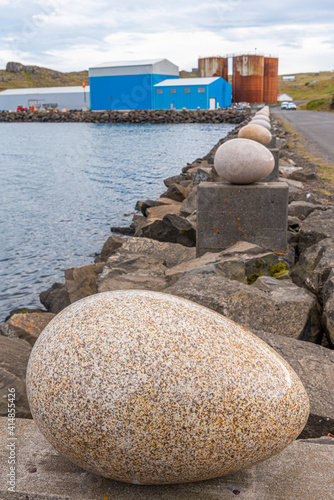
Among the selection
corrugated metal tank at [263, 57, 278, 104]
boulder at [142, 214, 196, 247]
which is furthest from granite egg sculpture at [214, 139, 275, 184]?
corrugated metal tank at [263, 57, 278, 104]

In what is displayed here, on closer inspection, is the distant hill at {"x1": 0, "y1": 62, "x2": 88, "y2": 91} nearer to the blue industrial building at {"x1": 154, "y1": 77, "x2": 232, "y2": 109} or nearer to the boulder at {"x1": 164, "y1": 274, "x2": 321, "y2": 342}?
the blue industrial building at {"x1": 154, "y1": 77, "x2": 232, "y2": 109}

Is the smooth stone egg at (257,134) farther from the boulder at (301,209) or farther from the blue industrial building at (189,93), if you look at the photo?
the blue industrial building at (189,93)

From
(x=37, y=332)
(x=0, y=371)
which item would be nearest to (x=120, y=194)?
(x=37, y=332)

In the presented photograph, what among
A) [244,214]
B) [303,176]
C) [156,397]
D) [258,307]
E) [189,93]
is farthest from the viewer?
[189,93]

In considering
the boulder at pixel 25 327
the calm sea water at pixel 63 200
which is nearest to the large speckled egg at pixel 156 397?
the boulder at pixel 25 327

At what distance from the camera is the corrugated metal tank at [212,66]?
7756 centimetres

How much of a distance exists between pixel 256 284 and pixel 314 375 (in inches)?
62.8

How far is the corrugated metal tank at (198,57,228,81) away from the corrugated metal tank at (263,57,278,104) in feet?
20.6

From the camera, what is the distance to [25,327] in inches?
224

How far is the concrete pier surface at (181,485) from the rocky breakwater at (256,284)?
0.65 m

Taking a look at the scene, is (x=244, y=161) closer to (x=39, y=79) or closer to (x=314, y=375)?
(x=314, y=375)

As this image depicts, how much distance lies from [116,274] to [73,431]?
417 centimetres

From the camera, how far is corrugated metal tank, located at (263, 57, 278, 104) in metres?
75.5

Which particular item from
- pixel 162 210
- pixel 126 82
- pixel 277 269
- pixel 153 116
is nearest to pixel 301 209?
pixel 277 269
